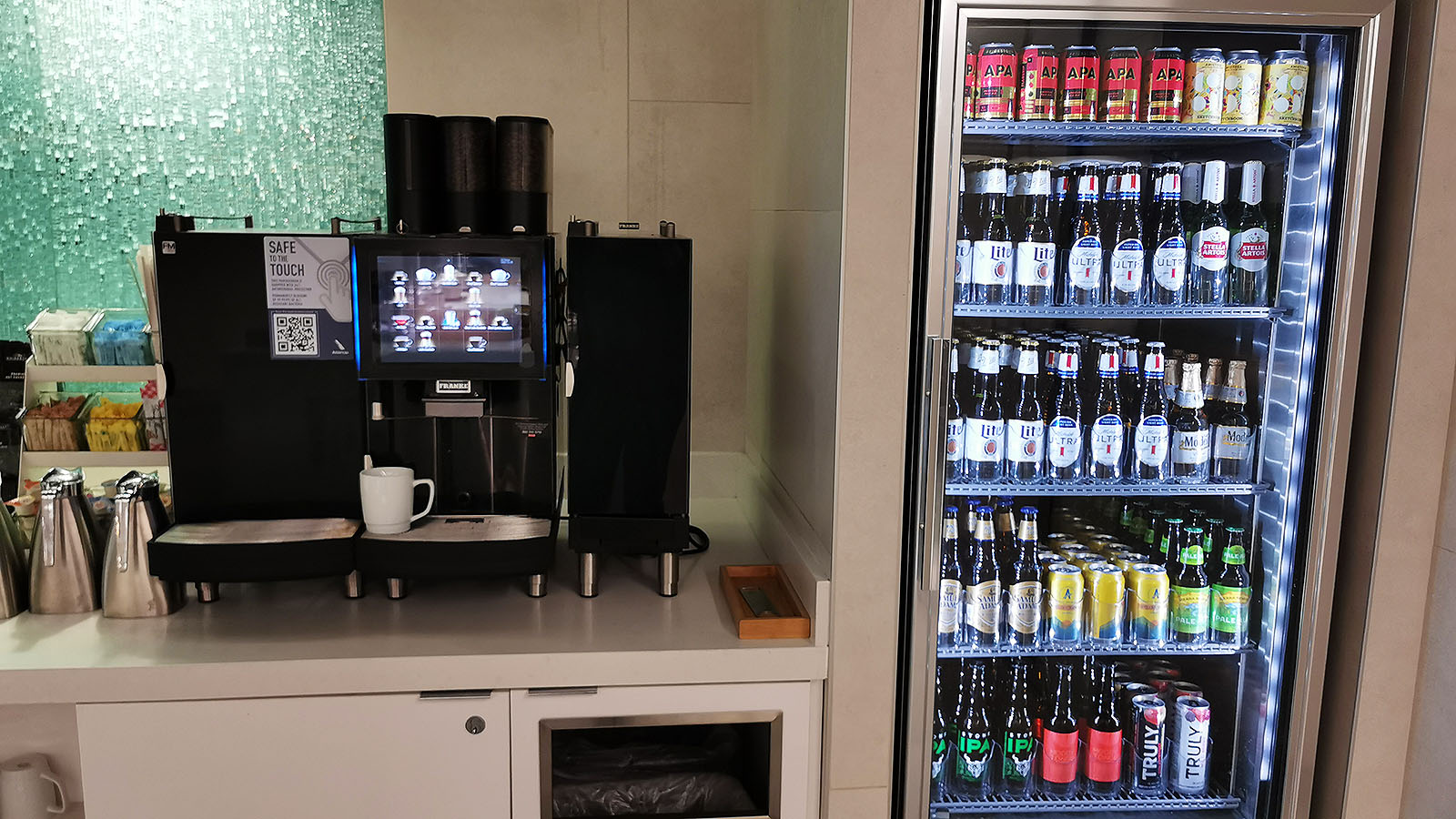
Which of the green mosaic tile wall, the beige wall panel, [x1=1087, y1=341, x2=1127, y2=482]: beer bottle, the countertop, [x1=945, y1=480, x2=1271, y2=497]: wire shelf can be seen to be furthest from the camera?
the beige wall panel

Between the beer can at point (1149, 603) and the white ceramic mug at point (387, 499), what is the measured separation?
1.33 m

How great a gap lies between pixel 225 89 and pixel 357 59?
29 cm

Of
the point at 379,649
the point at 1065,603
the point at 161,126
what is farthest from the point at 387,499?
the point at 1065,603

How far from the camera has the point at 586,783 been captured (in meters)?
1.91

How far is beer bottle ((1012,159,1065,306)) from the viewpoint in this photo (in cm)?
187

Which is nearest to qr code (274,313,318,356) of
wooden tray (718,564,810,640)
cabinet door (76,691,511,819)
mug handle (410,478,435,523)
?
mug handle (410,478,435,523)

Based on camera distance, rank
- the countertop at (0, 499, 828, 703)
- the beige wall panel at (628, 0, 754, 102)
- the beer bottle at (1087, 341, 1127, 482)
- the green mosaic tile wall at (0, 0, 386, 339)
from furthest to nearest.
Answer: the beige wall panel at (628, 0, 754, 102) → the green mosaic tile wall at (0, 0, 386, 339) → the beer bottle at (1087, 341, 1127, 482) → the countertop at (0, 499, 828, 703)

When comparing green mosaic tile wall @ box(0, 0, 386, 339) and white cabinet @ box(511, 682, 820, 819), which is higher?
green mosaic tile wall @ box(0, 0, 386, 339)

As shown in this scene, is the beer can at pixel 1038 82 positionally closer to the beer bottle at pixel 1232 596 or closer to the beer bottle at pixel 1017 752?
the beer bottle at pixel 1232 596

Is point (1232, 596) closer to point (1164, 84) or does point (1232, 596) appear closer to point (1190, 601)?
point (1190, 601)

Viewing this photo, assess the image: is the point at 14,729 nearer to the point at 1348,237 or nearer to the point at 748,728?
the point at 748,728

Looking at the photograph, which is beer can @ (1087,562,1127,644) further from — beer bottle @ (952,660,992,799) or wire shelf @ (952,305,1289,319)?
wire shelf @ (952,305,1289,319)

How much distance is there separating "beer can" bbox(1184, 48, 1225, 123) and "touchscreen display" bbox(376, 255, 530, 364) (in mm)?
1185

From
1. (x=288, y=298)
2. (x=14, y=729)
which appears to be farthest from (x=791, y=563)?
(x=14, y=729)
